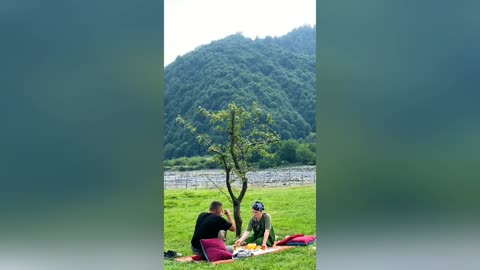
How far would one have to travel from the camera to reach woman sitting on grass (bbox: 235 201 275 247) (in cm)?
713

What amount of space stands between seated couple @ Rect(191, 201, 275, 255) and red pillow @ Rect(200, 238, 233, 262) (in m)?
0.07

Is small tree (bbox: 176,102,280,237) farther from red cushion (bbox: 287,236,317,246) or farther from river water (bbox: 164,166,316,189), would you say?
red cushion (bbox: 287,236,317,246)

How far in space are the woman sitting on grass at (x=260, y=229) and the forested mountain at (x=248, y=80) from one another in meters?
2.25

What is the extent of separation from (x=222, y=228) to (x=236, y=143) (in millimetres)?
1712

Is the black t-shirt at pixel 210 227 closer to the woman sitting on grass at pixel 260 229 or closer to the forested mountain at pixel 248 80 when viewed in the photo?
the woman sitting on grass at pixel 260 229

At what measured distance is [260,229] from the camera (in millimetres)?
7281

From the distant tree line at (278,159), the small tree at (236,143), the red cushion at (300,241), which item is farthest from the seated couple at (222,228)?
the distant tree line at (278,159)
